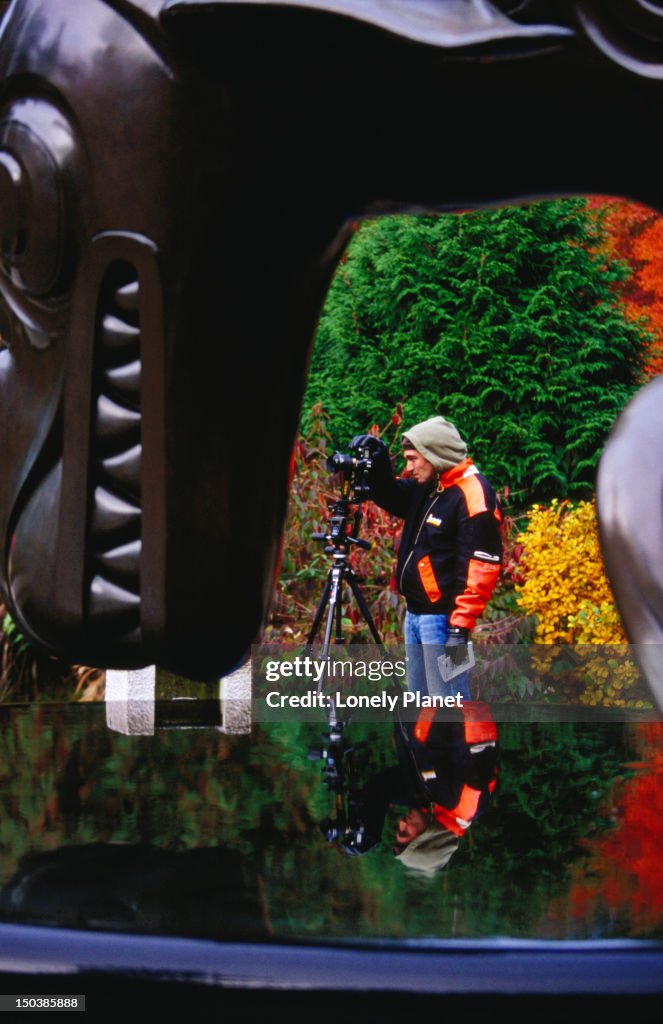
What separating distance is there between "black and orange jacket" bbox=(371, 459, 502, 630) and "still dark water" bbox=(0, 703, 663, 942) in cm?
135

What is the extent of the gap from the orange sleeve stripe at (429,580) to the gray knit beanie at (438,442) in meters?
0.36

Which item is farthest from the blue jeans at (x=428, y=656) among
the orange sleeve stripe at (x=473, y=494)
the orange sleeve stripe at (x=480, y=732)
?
the orange sleeve stripe at (x=480, y=732)

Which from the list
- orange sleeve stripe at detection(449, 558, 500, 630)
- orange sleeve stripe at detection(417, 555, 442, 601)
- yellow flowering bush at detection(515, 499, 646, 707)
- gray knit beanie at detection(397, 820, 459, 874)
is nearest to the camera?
gray knit beanie at detection(397, 820, 459, 874)

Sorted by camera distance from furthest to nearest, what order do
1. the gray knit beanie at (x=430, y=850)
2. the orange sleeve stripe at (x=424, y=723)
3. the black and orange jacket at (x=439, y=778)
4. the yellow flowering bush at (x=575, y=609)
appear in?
the yellow flowering bush at (x=575, y=609), the orange sleeve stripe at (x=424, y=723), the black and orange jacket at (x=439, y=778), the gray knit beanie at (x=430, y=850)

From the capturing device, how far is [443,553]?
4.13 m

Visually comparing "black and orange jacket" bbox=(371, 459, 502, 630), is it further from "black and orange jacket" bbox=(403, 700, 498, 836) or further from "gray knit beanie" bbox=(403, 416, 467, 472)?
"black and orange jacket" bbox=(403, 700, 498, 836)

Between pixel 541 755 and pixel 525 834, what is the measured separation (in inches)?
35.2

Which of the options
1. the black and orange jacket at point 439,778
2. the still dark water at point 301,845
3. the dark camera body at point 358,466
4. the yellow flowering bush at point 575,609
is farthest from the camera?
the yellow flowering bush at point 575,609

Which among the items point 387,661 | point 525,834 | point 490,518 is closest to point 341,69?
point 525,834

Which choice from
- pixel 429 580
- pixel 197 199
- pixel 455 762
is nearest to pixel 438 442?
pixel 429 580

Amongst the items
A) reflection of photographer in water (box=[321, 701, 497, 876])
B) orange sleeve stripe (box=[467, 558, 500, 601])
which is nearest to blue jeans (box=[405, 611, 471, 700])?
orange sleeve stripe (box=[467, 558, 500, 601])

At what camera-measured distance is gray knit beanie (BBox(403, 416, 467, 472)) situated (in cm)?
404

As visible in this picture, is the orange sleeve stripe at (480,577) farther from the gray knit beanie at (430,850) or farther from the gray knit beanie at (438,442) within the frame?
the gray knit beanie at (430,850)

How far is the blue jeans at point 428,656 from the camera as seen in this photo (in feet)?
13.4
